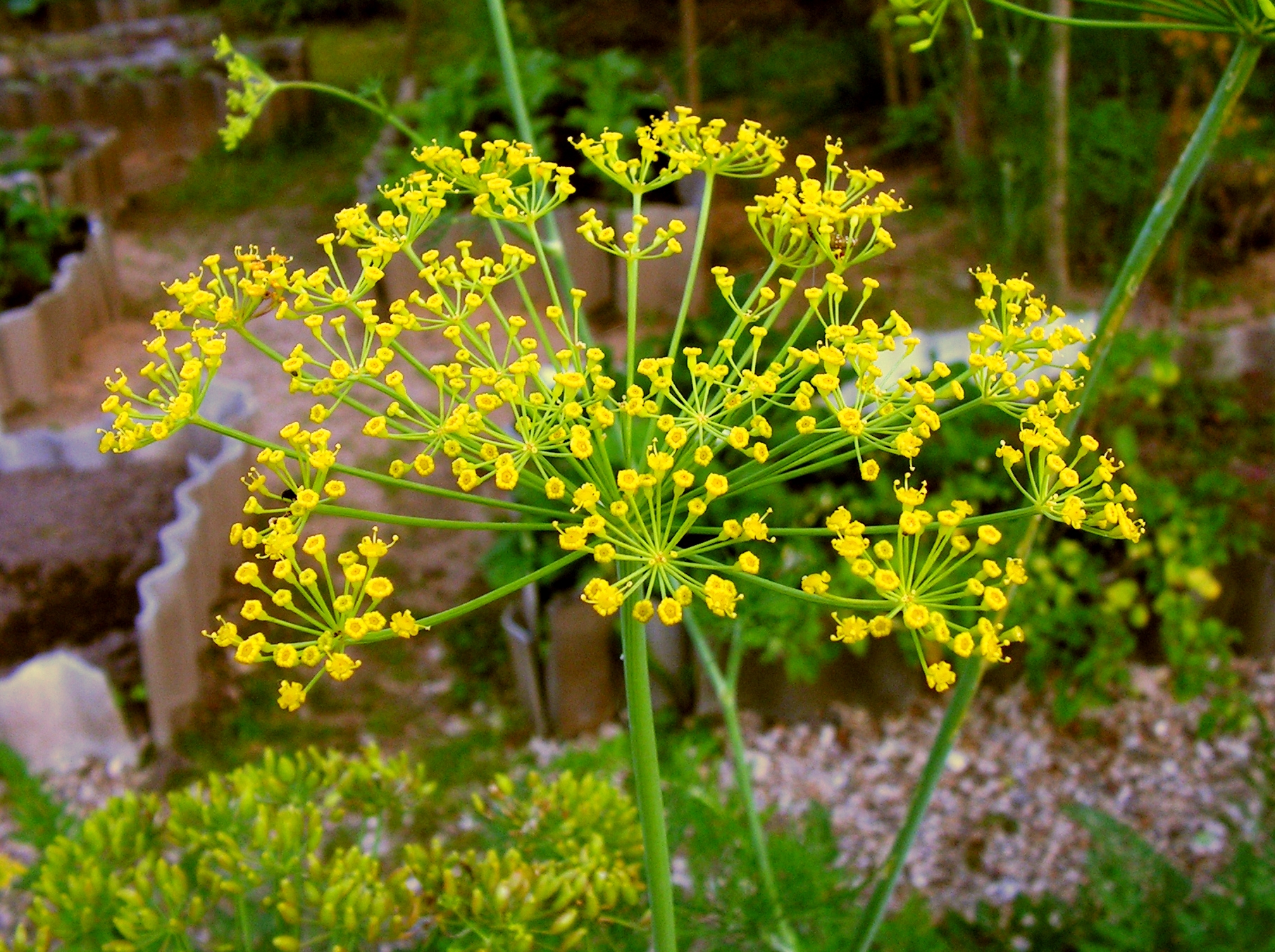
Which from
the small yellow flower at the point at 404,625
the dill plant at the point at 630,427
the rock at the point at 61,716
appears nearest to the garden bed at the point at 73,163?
the rock at the point at 61,716

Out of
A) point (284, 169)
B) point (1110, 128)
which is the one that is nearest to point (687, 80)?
point (1110, 128)

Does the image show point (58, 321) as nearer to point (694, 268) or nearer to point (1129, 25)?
point (694, 268)

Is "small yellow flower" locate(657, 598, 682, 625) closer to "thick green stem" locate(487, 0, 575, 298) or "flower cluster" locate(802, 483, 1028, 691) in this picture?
"flower cluster" locate(802, 483, 1028, 691)

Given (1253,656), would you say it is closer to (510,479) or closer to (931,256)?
(931,256)

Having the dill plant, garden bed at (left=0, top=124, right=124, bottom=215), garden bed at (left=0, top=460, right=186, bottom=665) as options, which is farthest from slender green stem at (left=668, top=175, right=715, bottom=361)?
garden bed at (left=0, top=124, right=124, bottom=215)

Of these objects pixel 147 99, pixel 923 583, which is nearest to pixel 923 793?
pixel 923 583

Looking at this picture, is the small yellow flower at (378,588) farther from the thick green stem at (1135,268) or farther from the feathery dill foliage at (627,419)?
the thick green stem at (1135,268)
